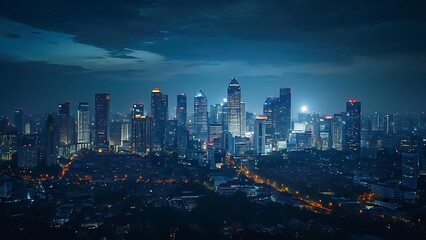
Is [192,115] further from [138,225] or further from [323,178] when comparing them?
[138,225]

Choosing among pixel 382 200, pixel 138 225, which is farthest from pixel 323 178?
pixel 138 225

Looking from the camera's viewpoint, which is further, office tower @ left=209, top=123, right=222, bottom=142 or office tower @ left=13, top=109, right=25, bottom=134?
office tower @ left=209, top=123, right=222, bottom=142

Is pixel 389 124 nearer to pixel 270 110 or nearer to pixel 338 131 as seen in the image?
pixel 338 131

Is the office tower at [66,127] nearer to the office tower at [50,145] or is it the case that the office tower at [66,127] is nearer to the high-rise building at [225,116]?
the office tower at [50,145]

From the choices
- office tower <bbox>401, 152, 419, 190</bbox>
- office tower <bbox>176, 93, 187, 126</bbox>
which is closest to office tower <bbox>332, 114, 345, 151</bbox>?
office tower <bbox>176, 93, 187, 126</bbox>

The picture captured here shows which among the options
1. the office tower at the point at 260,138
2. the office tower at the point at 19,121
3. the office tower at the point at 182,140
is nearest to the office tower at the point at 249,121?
the office tower at the point at 260,138

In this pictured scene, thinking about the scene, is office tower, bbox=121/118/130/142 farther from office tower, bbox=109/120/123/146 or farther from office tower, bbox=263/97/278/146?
office tower, bbox=263/97/278/146
